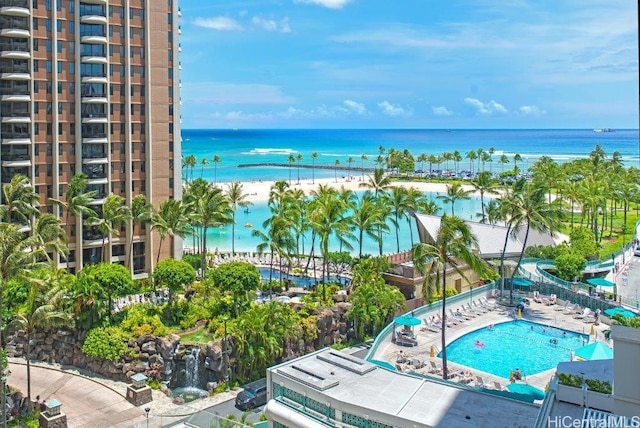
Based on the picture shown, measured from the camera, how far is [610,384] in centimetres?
1650

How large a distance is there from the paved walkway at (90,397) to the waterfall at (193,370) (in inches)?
66.6

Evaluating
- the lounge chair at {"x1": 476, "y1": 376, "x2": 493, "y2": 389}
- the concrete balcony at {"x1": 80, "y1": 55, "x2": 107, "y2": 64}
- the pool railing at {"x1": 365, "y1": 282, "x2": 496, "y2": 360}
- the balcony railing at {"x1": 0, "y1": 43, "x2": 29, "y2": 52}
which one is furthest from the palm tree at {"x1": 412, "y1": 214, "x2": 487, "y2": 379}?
the balcony railing at {"x1": 0, "y1": 43, "x2": 29, "y2": 52}

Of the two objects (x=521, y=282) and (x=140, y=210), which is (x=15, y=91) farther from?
(x=521, y=282)

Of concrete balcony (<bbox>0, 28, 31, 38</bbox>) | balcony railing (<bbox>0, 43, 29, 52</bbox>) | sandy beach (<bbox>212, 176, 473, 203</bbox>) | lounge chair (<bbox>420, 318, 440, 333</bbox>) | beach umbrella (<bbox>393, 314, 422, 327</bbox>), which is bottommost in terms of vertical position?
lounge chair (<bbox>420, 318, 440, 333</bbox>)

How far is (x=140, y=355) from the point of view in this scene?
113 feet

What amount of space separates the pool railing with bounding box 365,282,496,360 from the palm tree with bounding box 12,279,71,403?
16824 mm

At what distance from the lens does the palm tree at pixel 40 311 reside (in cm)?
3054

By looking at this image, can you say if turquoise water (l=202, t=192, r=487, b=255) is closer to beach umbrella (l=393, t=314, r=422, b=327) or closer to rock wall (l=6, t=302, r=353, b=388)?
beach umbrella (l=393, t=314, r=422, b=327)

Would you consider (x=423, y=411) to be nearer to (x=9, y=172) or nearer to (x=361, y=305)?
(x=361, y=305)

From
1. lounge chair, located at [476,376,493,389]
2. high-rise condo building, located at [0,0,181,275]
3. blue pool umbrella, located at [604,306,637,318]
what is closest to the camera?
lounge chair, located at [476,376,493,389]

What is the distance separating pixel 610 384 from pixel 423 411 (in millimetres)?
5180

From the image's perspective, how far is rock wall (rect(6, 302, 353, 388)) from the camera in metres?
34.3

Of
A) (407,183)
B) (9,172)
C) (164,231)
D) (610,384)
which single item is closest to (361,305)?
(164,231)

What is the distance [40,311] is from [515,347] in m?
27.8
